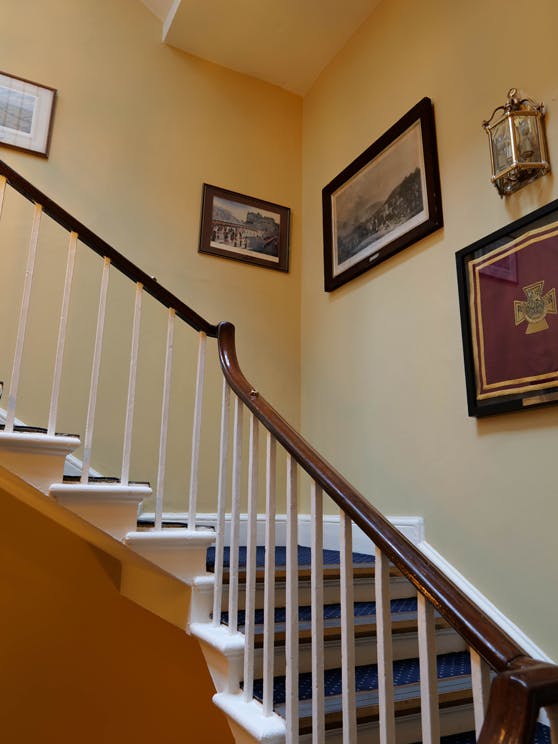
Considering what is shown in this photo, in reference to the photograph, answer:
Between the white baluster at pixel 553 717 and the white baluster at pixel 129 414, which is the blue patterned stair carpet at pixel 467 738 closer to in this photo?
the white baluster at pixel 553 717

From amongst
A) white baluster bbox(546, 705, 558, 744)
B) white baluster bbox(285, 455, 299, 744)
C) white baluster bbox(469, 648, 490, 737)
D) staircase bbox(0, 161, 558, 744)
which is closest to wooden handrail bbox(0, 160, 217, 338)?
staircase bbox(0, 161, 558, 744)

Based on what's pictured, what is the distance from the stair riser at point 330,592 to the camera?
209 centimetres

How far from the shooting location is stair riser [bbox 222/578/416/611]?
2.09m

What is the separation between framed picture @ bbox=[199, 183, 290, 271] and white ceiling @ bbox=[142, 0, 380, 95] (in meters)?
1.01

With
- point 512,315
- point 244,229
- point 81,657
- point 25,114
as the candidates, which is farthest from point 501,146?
point 81,657

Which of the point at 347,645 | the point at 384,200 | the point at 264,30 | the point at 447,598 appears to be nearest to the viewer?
the point at 447,598

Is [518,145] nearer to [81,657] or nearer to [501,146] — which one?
[501,146]

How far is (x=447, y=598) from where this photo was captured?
1.00 metres

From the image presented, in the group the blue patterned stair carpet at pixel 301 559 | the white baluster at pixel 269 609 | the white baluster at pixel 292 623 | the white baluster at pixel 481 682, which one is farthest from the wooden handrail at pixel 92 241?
the white baluster at pixel 481 682

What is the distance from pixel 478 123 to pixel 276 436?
6.30ft

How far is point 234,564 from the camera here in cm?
174

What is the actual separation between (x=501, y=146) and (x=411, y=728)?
2.23 m

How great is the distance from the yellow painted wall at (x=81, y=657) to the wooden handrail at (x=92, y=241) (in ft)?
4.58

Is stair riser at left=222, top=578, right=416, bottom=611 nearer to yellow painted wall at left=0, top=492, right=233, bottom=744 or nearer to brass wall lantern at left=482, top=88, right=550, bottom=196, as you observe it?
yellow painted wall at left=0, top=492, right=233, bottom=744
